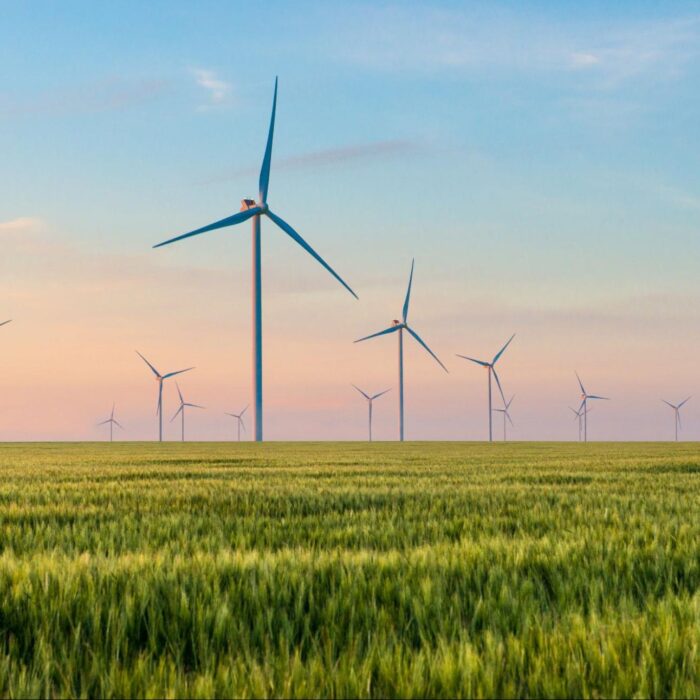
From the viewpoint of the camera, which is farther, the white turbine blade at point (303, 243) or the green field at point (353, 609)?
the white turbine blade at point (303, 243)

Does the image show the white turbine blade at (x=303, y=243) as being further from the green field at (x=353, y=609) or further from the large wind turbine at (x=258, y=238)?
the green field at (x=353, y=609)

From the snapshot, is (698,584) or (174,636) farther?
(698,584)

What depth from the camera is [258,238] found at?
75.2 m

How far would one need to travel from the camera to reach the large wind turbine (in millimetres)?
66500

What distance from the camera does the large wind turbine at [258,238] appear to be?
66500 mm

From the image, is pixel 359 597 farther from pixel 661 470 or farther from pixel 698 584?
pixel 661 470

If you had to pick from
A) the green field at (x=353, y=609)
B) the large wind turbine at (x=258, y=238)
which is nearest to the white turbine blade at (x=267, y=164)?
the large wind turbine at (x=258, y=238)

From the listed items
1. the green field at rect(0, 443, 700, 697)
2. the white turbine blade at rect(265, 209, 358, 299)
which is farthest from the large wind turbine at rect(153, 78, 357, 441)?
the green field at rect(0, 443, 700, 697)

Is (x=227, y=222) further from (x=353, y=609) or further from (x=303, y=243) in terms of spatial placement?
(x=353, y=609)

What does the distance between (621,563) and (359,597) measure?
266 cm

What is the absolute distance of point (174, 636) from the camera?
13.7ft

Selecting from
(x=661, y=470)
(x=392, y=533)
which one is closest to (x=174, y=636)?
(x=392, y=533)

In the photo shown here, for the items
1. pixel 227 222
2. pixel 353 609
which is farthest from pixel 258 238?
pixel 353 609

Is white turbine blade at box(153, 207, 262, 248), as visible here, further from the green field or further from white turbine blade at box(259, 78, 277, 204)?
the green field
